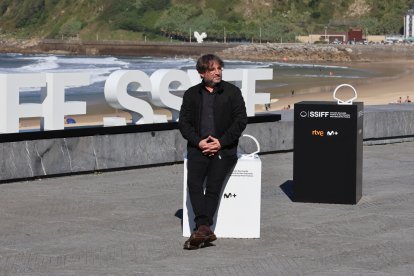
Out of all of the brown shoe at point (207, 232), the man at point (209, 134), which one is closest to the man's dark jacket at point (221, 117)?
the man at point (209, 134)

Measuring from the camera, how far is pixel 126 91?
599 inches

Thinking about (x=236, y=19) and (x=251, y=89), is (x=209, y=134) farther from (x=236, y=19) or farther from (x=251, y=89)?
(x=236, y=19)

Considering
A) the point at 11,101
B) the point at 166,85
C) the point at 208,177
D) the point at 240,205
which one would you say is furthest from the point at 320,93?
the point at 208,177

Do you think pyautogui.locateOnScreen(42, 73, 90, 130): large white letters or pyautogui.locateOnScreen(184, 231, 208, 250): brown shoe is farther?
pyautogui.locateOnScreen(42, 73, 90, 130): large white letters

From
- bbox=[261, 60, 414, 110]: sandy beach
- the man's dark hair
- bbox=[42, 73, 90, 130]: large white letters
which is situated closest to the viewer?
the man's dark hair

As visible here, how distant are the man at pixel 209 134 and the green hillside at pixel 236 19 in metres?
158

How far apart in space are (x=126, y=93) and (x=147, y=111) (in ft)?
2.02

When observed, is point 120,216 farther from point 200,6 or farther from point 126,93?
point 200,6

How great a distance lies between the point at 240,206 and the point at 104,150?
524cm

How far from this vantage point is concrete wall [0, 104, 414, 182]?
13992 millimetres

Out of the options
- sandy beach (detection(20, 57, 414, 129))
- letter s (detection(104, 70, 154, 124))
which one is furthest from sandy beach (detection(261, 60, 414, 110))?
letter s (detection(104, 70, 154, 124))

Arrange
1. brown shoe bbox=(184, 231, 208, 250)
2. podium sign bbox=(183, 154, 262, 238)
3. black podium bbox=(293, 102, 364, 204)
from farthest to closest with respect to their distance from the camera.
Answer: black podium bbox=(293, 102, 364, 204)
podium sign bbox=(183, 154, 262, 238)
brown shoe bbox=(184, 231, 208, 250)

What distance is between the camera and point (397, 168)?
1573 centimetres

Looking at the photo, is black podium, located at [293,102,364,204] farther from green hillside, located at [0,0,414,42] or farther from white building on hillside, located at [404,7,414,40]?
green hillside, located at [0,0,414,42]
